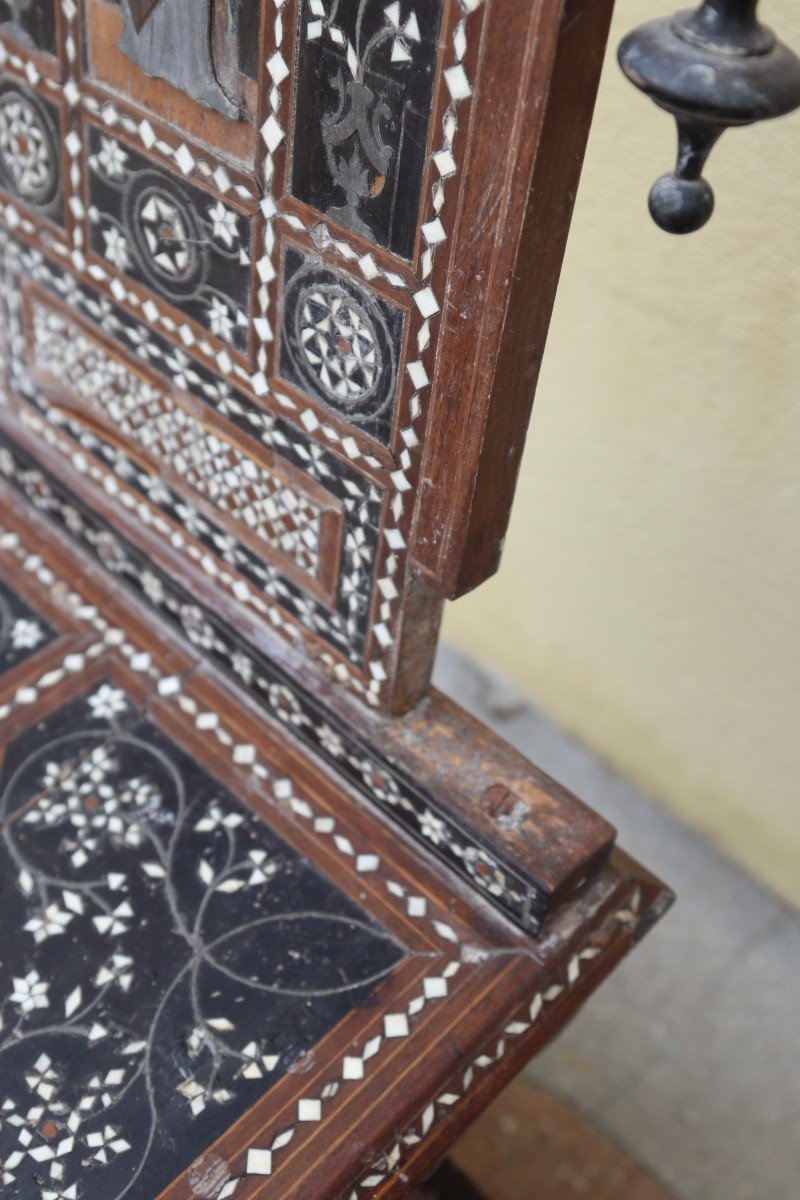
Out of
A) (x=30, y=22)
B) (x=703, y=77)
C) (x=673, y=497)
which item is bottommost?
(x=673, y=497)

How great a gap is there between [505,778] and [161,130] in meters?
0.63

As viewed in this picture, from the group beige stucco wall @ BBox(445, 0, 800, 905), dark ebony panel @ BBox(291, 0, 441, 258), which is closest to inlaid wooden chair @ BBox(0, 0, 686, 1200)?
dark ebony panel @ BBox(291, 0, 441, 258)

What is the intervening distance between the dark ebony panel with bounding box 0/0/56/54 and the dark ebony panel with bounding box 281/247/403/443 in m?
0.34

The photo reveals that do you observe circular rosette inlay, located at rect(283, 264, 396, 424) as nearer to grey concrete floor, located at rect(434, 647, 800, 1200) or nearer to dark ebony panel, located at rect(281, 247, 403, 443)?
dark ebony panel, located at rect(281, 247, 403, 443)

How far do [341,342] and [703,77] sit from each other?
0.38 meters

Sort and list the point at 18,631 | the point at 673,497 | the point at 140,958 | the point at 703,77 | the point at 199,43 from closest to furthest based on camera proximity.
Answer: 1. the point at 703,77
2. the point at 199,43
3. the point at 140,958
4. the point at 18,631
5. the point at 673,497

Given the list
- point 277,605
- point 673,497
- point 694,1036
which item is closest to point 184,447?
point 277,605

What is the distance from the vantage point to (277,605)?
1.30 meters

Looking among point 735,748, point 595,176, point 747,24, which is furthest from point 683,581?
point 747,24

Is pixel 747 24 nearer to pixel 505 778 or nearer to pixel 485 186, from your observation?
pixel 485 186

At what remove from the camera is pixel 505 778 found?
1.23m

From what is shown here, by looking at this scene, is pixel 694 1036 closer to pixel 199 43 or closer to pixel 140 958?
pixel 140 958

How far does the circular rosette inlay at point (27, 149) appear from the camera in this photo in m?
1.26

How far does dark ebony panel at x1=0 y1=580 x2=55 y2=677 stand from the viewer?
1397 mm
